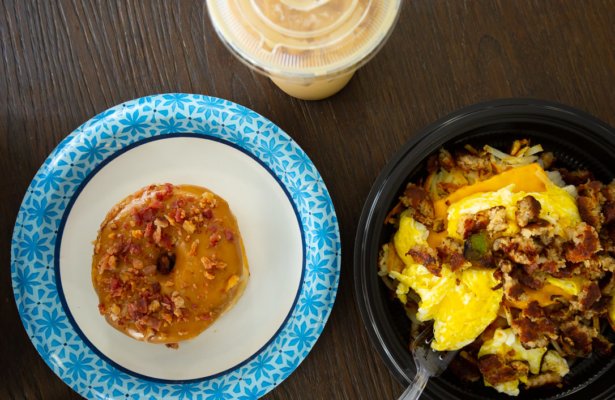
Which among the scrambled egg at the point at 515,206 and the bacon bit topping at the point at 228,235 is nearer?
the scrambled egg at the point at 515,206

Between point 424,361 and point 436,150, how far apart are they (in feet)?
1.46

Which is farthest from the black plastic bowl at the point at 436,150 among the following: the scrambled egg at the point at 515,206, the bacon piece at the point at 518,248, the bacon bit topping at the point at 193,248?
the bacon bit topping at the point at 193,248

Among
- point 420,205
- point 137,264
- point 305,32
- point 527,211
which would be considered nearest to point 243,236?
point 137,264

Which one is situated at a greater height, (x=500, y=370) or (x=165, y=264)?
(x=165, y=264)

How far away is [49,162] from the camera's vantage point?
1.33 metres

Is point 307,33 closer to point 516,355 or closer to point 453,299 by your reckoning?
point 453,299

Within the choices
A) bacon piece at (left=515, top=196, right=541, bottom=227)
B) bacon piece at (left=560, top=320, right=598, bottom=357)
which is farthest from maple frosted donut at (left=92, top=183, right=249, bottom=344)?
bacon piece at (left=560, top=320, right=598, bottom=357)

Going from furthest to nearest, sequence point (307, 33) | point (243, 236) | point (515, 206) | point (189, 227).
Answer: point (243, 236)
point (189, 227)
point (515, 206)
point (307, 33)

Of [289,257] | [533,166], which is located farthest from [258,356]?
[533,166]

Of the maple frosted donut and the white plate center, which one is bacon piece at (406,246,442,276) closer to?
the white plate center

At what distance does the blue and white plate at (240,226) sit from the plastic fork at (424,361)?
209 millimetres

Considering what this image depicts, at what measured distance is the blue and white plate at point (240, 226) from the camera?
1.32 meters

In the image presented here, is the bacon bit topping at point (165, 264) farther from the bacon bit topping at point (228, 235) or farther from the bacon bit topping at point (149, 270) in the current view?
the bacon bit topping at point (228, 235)

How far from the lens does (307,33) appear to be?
1071 millimetres
